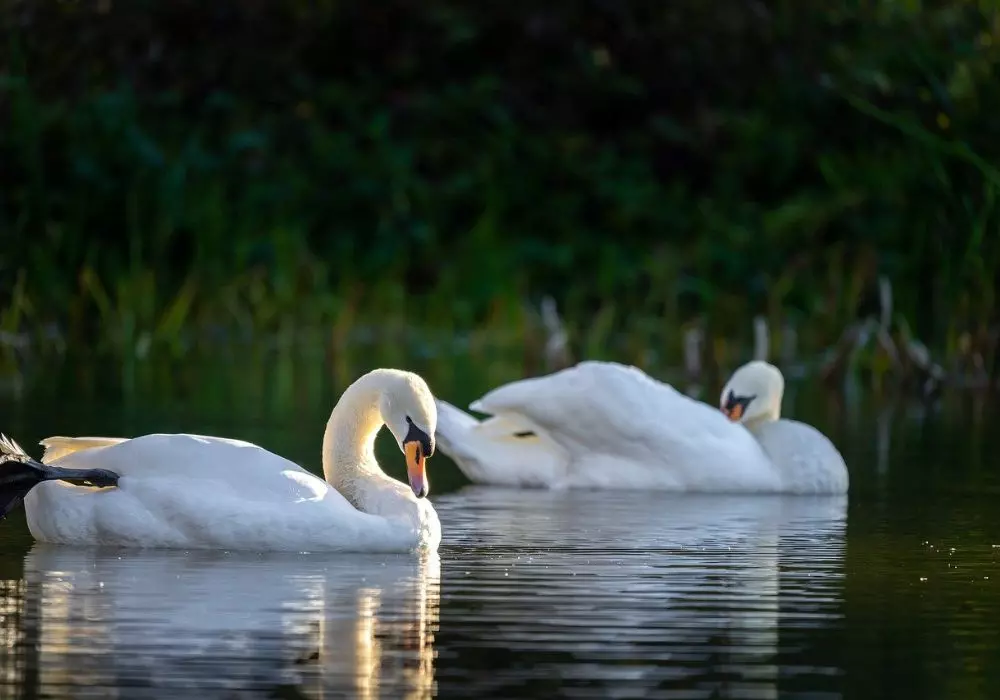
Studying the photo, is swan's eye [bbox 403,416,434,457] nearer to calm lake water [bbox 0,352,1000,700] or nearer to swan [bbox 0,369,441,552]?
swan [bbox 0,369,441,552]

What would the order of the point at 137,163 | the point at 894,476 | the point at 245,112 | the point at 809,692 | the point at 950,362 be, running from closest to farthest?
the point at 809,692, the point at 894,476, the point at 950,362, the point at 137,163, the point at 245,112

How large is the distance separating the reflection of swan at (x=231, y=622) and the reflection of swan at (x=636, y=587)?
15cm

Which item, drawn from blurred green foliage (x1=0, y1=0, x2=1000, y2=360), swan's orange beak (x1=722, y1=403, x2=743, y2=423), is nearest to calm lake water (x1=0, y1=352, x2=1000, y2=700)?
swan's orange beak (x1=722, y1=403, x2=743, y2=423)

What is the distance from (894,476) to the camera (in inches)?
462

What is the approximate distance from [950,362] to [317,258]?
25.4 ft

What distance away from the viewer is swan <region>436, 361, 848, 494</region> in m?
11.6

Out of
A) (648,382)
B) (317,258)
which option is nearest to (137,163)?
(317,258)

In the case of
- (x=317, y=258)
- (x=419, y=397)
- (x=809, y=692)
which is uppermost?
(x=317, y=258)

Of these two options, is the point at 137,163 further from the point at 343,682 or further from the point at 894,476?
the point at 343,682

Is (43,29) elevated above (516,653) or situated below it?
above

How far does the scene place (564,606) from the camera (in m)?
7.32

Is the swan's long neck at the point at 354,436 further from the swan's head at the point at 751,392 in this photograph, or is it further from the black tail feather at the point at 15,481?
the swan's head at the point at 751,392

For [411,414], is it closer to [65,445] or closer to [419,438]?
[419,438]

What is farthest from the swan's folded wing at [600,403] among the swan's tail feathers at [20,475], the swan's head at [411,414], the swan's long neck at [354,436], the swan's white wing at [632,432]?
the swan's tail feathers at [20,475]
